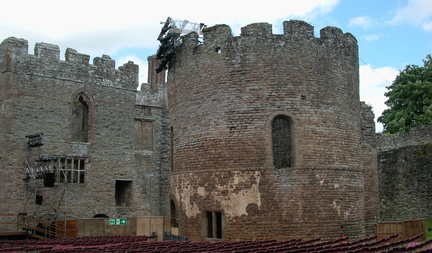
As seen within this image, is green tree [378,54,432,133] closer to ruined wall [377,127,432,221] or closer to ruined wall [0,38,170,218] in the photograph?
ruined wall [377,127,432,221]

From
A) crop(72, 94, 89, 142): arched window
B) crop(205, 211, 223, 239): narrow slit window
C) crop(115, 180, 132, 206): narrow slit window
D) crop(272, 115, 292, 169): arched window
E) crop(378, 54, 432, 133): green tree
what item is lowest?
crop(205, 211, 223, 239): narrow slit window

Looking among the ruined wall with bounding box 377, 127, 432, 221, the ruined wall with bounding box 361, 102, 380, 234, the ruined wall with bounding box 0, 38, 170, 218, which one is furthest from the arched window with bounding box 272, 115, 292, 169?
the ruined wall with bounding box 0, 38, 170, 218

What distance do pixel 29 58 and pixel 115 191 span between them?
7.84m

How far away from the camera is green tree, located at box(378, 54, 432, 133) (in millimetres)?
33375

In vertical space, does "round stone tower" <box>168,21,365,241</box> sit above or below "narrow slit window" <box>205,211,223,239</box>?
above

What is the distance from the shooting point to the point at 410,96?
34.2 m

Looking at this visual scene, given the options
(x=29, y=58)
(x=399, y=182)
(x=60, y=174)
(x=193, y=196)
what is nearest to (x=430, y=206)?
(x=399, y=182)

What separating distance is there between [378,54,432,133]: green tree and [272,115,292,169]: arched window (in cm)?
1713

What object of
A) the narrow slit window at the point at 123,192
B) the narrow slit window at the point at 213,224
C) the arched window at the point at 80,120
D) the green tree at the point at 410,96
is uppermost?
the green tree at the point at 410,96

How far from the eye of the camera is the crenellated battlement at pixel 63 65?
23.6 metres

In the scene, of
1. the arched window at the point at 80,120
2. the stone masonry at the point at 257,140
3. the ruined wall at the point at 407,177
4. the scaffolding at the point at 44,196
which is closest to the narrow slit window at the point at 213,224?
the stone masonry at the point at 257,140

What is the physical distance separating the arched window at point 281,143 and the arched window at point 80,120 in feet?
35.9

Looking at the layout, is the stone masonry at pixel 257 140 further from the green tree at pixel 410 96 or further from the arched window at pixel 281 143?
the green tree at pixel 410 96

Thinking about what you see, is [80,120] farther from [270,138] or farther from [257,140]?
[270,138]
